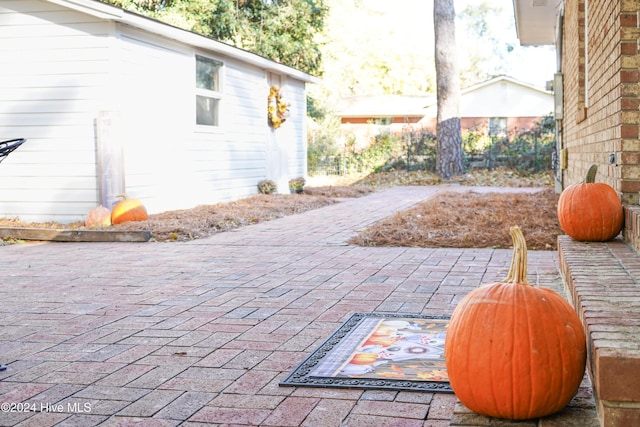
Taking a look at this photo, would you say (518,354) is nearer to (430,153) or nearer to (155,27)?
(155,27)

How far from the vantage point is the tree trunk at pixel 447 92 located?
18.9 m

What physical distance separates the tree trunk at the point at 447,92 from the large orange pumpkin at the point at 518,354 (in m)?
17.4

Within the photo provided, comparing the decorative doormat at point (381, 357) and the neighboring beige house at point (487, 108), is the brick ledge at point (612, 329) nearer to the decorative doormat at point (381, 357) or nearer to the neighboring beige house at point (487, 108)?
the decorative doormat at point (381, 357)

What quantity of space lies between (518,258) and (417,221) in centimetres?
639

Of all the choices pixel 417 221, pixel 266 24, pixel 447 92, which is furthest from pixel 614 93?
pixel 266 24

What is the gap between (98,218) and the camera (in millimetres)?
8695

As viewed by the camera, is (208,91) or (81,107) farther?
(208,91)

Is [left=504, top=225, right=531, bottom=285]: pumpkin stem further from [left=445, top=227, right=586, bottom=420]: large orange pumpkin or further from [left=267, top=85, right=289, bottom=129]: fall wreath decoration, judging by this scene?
[left=267, top=85, right=289, bottom=129]: fall wreath decoration

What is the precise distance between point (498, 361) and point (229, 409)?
1.01 m

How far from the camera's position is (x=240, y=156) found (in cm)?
1342

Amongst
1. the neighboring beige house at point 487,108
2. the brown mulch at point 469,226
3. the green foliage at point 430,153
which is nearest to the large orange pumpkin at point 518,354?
the brown mulch at point 469,226

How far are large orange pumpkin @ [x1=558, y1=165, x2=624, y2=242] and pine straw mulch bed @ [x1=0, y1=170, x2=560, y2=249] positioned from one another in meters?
2.13

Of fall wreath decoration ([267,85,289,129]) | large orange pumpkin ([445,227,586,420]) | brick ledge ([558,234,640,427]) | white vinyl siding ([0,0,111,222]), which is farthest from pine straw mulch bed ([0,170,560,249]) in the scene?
large orange pumpkin ([445,227,586,420])

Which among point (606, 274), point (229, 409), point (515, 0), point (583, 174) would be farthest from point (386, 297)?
point (515, 0)
